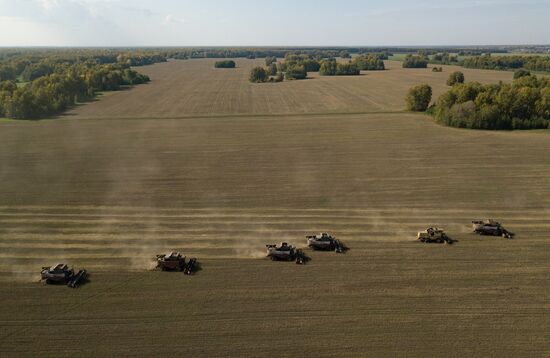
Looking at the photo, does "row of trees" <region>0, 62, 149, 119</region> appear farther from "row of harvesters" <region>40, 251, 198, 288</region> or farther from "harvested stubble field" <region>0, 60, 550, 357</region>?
"row of harvesters" <region>40, 251, 198, 288</region>

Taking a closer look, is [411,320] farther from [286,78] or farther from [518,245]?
[286,78]

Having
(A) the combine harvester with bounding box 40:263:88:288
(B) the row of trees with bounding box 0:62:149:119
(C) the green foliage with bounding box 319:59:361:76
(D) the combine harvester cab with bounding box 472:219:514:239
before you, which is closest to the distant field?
(B) the row of trees with bounding box 0:62:149:119

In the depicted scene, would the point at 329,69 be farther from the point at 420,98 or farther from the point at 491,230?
the point at 491,230

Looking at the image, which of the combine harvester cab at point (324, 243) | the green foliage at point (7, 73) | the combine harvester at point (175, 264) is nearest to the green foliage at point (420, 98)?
the combine harvester cab at point (324, 243)

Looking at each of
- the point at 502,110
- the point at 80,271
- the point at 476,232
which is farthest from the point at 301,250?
the point at 502,110

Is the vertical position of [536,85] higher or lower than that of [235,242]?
higher

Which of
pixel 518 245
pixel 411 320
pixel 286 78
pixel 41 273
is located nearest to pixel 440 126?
pixel 518 245
